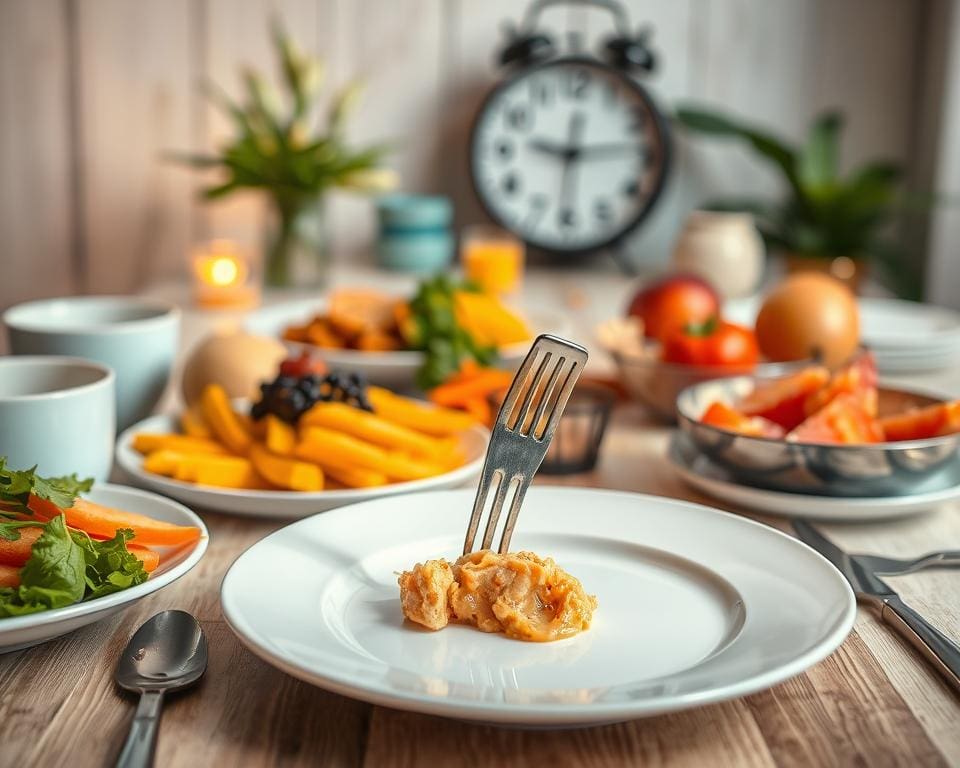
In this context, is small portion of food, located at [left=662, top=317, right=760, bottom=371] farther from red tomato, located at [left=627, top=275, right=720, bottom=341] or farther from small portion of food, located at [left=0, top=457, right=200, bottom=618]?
small portion of food, located at [left=0, top=457, right=200, bottom=618]

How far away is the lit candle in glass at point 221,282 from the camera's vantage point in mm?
2158

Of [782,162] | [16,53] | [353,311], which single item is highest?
[16,53]

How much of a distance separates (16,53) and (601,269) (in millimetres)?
1533

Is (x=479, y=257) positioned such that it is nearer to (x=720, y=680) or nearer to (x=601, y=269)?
(x=601, y=269)

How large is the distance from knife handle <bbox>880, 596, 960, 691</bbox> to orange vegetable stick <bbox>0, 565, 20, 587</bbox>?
597mm

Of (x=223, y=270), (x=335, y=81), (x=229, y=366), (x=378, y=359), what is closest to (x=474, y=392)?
(x=378, y=359)

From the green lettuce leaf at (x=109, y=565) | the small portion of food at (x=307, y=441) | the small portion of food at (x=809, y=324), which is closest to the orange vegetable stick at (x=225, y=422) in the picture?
the small portion of food at (x=307, y=441)

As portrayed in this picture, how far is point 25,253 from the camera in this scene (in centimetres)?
292

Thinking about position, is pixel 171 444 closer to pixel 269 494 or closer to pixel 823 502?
pixel 269 494

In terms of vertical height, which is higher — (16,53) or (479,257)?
(16,53)

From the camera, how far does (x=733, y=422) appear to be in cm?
109

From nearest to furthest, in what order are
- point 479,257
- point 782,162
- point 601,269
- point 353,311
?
point 353,311, point 479,257, point 782,162, point 601,269

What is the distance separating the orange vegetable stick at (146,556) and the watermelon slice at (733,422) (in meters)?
0.54

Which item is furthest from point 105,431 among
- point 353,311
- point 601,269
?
point 601,269
